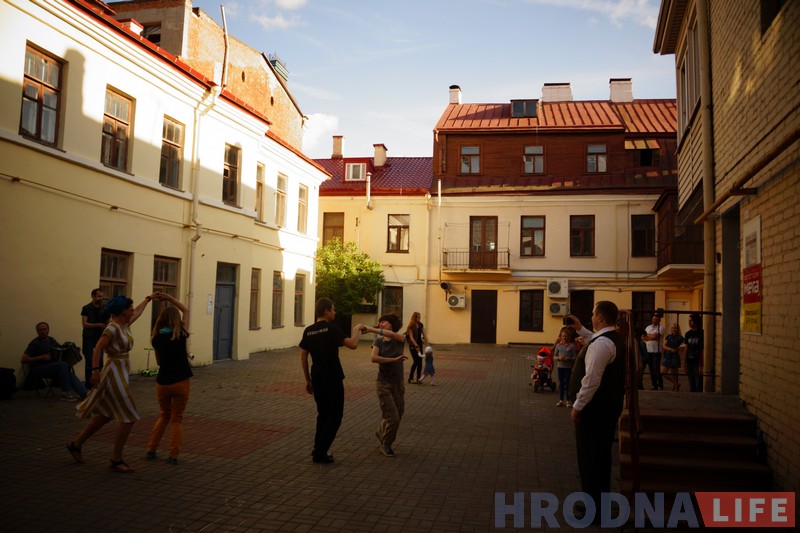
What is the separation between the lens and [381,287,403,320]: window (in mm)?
30906

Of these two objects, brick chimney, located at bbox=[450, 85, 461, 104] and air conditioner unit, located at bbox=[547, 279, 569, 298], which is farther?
brick chimney, located at bbox=[450, 85, 461, 104]

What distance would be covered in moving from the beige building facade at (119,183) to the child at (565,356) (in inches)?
376

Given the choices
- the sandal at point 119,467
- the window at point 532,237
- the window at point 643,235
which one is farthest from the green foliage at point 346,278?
the sandal at point 119,467

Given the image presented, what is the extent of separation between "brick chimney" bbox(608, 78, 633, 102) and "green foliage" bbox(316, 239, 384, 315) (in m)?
16.4

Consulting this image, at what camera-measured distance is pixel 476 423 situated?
10.3 metres

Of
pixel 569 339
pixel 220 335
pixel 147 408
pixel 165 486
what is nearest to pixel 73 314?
pixel 147 408

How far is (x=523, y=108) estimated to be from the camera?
3162cm

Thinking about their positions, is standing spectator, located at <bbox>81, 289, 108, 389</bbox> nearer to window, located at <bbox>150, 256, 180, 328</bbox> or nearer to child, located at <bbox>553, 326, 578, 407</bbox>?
window, located at <bbox>150, 256, 180, 328</bbox>

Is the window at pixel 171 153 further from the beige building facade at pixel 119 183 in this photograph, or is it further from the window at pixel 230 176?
the window at pixel 230 176

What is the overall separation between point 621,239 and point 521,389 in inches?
640

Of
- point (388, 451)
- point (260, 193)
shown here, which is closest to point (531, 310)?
point (260, 193)

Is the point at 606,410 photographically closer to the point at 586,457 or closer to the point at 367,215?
the point at 586,457

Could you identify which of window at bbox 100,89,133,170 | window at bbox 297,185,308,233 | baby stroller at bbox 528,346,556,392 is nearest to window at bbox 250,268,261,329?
window at bbox 297,185,308,233

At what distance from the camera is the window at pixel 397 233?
3117 centimetres
